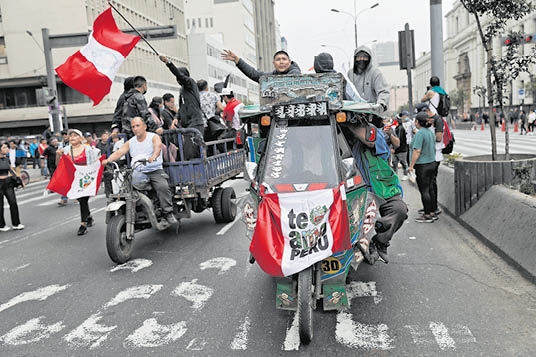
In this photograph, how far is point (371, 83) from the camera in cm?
709

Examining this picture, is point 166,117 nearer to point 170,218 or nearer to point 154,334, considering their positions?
point 170,218

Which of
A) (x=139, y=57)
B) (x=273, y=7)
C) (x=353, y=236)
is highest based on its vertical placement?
(x=273, y=7)

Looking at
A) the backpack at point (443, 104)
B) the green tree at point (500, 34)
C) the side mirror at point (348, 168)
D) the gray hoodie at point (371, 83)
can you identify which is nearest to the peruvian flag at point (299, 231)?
the side mirror at point (348, 168)

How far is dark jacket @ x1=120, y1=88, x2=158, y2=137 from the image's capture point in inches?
328

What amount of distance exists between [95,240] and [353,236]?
5678mm

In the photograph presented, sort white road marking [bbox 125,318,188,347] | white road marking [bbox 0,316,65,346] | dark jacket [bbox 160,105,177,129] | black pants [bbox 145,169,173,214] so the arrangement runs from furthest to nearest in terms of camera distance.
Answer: dark jacket [bbox 160,105,177,129] < black pants [bbox 145,169,173,214] < white road marking [bbox 0,316,65,346] < white road marking [bbox 125,318,188,347]

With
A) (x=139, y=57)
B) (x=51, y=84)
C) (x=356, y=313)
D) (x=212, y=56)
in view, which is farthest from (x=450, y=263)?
(x=212, y=56)

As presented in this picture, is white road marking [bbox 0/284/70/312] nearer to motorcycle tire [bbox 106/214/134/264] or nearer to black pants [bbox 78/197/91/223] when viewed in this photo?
motorcycle tire [bbox 106/214/134/264]

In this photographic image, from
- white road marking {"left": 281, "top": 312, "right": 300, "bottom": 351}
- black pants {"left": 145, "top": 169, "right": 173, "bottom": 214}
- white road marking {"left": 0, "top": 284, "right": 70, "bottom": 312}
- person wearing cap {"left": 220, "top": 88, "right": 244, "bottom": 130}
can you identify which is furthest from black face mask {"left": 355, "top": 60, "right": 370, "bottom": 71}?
white road marking {"left": 0, "top": 284, "right": 70, "bottom": 312}

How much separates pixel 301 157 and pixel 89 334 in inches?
100.0

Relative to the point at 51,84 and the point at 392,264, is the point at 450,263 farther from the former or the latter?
the point at 51,84

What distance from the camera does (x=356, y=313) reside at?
15.8 ft

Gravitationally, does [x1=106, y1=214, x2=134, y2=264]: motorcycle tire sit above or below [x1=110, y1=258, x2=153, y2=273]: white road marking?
above

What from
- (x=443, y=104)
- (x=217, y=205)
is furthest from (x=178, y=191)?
(x=443, y=104)
